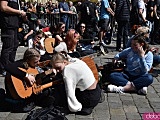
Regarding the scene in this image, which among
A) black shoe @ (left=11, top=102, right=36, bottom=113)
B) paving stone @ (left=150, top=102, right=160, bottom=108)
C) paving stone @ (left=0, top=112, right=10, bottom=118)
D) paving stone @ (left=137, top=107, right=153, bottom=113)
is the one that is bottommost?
paving stone @ (left=150, top=102, right=160, bottom=108)

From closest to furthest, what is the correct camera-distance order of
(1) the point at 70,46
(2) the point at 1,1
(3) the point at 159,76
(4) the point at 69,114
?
(4) the point at 69,114 < (2) the point at 1,1 < (1) the point at 70,46 < (3) the point at 159,76

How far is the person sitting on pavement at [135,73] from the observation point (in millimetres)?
6152

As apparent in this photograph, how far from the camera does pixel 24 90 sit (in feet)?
16.8

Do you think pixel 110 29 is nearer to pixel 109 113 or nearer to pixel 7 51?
pixel 7 51

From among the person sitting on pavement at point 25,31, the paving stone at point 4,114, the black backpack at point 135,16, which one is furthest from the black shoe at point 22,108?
the person sitting on pavement at point 25,31

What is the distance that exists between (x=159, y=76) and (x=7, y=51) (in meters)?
2.99

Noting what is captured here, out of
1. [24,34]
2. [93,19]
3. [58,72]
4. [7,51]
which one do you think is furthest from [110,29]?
[58,72]

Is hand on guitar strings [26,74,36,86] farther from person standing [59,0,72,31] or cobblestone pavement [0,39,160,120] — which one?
person standing [59,0,72,31]

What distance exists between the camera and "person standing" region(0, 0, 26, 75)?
260 inches

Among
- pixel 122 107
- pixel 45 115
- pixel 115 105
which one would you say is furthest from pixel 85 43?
pixel 45 115

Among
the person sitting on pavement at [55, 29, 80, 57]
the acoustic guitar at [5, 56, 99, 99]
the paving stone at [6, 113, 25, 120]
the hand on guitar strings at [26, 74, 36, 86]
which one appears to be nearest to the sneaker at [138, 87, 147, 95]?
the person sitting on pavement at [55, 29, 80, 57]

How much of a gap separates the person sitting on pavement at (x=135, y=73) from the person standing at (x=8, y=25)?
6.16 feet

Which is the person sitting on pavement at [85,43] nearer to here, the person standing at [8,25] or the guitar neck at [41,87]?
the person standing at [8,25]

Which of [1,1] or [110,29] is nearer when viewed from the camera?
[1,1]
